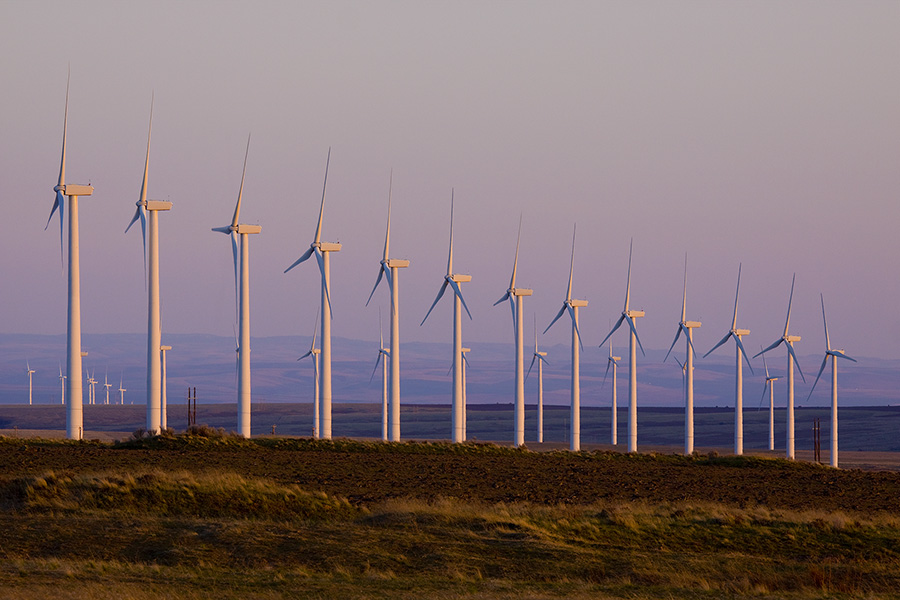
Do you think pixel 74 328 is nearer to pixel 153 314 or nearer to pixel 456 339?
pixel 153 314

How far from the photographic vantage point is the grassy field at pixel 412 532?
95.6 ft

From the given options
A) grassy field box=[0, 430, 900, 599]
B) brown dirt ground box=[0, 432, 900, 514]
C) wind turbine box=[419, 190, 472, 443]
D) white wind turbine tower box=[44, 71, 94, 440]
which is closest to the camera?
grassy field box=[0, 430, 900, 599]

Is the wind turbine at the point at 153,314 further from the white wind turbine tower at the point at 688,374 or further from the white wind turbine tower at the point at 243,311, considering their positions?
the white wind turbine tower at the point at 688,374

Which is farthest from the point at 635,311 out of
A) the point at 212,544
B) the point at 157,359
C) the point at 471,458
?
the point at 212,544

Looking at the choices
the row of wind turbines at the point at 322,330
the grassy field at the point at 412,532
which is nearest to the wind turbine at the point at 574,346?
the row of wind turbines at the point at 322,330

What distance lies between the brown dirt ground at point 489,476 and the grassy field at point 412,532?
24 centimetres

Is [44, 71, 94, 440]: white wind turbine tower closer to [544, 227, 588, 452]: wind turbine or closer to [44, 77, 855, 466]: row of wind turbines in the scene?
[44, 77, 855, 466]: row of wind turbines

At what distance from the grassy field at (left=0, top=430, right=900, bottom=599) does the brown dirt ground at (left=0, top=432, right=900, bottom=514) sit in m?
0.24

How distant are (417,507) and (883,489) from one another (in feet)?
108

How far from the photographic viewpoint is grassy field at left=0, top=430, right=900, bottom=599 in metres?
29.1

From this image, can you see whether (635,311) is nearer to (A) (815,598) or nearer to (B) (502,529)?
(B) (502,529)

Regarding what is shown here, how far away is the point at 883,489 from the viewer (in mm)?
64188

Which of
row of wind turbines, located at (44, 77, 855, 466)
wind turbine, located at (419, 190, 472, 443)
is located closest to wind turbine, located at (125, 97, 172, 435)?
row of wind turbines, located at (44, 77, 855, 466)

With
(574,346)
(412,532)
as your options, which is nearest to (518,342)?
(574,346)
